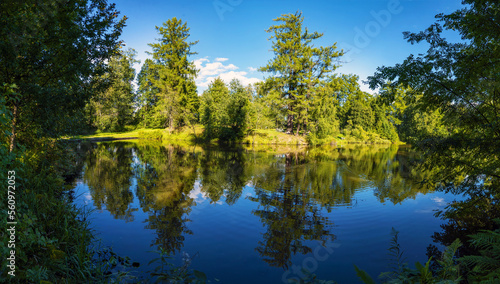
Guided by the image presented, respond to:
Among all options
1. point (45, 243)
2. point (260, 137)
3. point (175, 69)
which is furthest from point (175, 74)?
point (45, 243)

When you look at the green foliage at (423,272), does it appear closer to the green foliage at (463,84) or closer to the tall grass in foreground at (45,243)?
the green foliage at (463,84)

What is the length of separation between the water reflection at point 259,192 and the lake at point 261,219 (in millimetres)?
38

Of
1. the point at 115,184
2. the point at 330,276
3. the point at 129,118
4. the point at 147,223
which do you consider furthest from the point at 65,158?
the point at 129,118

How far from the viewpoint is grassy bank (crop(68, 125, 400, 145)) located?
1476 inches

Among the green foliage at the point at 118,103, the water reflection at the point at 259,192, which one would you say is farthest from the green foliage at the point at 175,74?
the water reflection at the point at 259,192

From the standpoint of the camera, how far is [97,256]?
5547 mm

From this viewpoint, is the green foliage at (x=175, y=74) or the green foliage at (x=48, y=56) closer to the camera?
the green foliage at (x=48, y=56)

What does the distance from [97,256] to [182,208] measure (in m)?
3.78

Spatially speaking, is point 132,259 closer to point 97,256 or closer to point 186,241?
point 97,256

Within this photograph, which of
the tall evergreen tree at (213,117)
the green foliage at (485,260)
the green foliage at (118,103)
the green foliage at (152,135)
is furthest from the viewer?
the green foliage at (118,103)

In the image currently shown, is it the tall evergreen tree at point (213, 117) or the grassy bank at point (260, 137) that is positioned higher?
the tall evergreen tree at point (213, 117)

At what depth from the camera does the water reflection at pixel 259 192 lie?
707cm

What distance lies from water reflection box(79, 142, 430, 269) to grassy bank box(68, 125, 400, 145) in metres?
18.2

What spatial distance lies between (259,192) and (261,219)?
3276 millimetres
